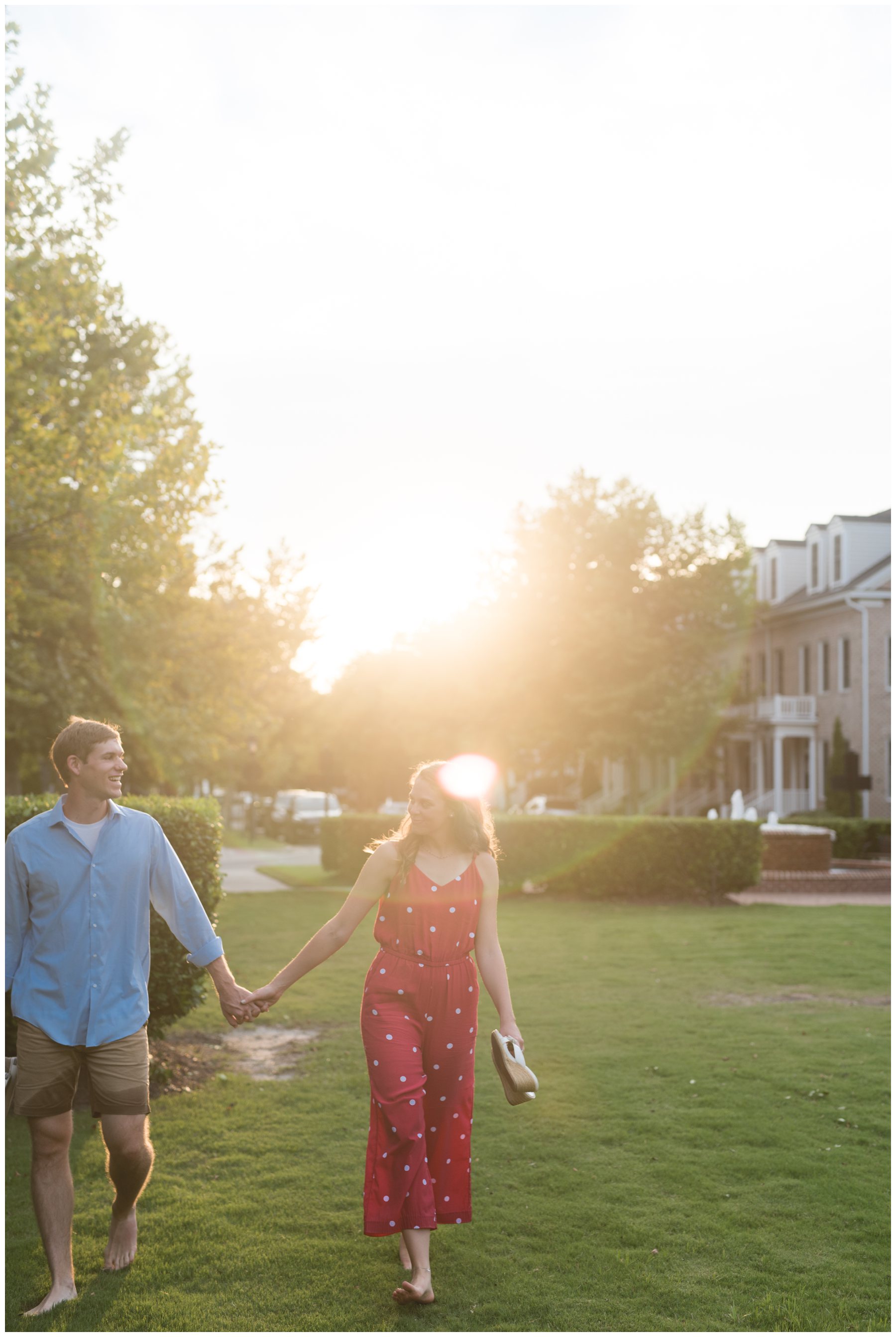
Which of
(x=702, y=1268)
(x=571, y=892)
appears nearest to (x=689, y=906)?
(x=571, y=892)

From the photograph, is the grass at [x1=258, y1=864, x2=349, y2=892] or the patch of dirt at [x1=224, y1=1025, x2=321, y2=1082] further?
the grass at [x1=258, y1=864, x2=349, y2=892]

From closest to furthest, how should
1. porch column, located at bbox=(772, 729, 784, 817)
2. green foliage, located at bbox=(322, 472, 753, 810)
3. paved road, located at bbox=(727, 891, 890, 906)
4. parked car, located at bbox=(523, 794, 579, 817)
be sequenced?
paved road, located at bbox=(727, 891, 890, 906) < green foliage, located at bbox=(322, 472, 753, 810) < porch column, located at bbox=(772, 729, 784, 817) < parked car, located at bbox=(523, 794, 579, 817)

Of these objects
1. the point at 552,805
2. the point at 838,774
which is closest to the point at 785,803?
the point at 838,774

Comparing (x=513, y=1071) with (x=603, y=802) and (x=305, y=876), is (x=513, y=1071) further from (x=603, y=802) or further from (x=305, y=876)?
(x=603, y=802)

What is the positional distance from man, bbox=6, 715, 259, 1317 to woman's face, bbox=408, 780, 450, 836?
41.3 inches

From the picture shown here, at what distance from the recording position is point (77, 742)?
4.46 meters

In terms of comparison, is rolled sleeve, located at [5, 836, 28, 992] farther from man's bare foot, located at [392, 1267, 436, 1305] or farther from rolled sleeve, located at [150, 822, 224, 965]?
man's bare foot, located at [392, 1267, 436, 1305]

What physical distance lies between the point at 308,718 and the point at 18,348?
34.6m

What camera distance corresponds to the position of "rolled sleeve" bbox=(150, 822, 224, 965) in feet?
15.3

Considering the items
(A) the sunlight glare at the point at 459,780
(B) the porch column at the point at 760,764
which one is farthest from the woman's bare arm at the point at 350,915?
(B) the porch column at the point at 760,764

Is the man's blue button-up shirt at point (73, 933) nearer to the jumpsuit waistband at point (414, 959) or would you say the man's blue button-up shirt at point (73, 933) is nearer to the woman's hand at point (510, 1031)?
the jumpsuit waistband at point (414, 959)

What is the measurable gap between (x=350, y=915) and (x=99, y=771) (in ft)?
3.75

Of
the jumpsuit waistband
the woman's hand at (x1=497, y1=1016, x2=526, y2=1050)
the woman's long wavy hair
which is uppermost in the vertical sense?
the woman's long wavy hair

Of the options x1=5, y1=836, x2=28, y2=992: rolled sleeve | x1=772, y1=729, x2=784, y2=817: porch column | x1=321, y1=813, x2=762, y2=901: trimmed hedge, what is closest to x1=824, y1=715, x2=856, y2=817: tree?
x1=772, y1=729, x2=784, y2=817: porch column
